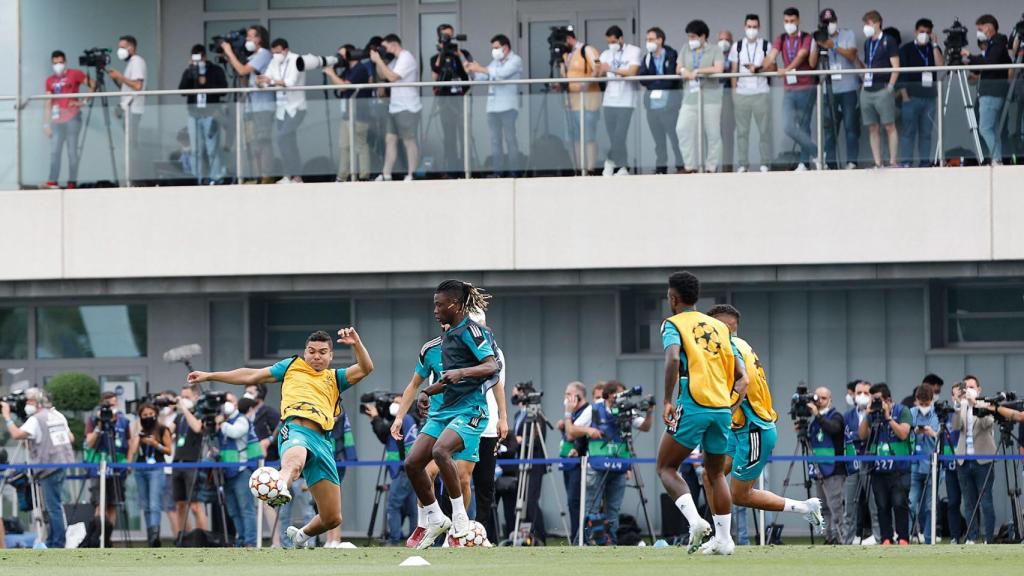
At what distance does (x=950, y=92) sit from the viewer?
19.3 m

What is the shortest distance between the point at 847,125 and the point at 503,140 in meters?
3.83

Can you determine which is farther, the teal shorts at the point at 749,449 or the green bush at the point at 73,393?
the green bush at the point at 73,393

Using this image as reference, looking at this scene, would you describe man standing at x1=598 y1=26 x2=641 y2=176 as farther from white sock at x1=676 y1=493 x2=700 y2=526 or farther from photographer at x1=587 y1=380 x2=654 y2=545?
white sock at x1=676 y1=493 x2=700 y2=526

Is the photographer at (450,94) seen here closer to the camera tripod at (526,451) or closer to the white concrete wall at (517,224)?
the white concrete wall at (517,224)

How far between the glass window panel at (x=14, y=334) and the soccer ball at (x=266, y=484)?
1363 centimetres

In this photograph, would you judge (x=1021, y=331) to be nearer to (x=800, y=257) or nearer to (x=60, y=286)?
(x=800, y=257)

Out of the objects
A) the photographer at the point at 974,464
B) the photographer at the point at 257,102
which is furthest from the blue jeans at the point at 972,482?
the photographer at the point at 257,102

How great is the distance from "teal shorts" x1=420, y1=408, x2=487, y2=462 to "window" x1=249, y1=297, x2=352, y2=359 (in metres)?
11.0

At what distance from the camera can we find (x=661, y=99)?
19844mm

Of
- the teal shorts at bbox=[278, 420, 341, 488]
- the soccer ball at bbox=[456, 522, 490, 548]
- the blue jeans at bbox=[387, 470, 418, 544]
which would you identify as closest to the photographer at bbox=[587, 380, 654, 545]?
the blue jeans at bbox=[387, 470, 418, 544]

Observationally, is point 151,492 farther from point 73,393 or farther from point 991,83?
point 991,83

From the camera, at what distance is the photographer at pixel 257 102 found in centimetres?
2064

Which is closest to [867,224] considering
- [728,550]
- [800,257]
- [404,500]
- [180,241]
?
[800,257]

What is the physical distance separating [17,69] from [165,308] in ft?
12.4
